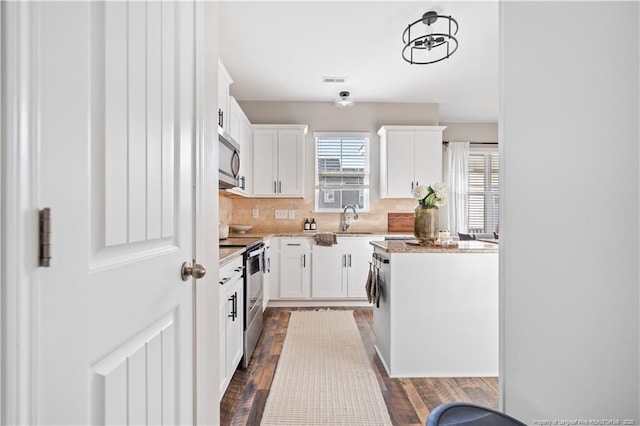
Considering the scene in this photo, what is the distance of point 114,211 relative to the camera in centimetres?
67

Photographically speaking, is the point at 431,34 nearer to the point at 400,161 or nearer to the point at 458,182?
the point at 400,161

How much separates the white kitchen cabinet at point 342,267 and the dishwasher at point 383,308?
57.0 inches

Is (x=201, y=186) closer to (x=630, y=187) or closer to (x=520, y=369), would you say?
(x=520, y=369)

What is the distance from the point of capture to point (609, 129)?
102 cm

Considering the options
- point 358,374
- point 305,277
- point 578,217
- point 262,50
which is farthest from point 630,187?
point 305,277

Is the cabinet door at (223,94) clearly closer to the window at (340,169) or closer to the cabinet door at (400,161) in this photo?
the window at (340,169)

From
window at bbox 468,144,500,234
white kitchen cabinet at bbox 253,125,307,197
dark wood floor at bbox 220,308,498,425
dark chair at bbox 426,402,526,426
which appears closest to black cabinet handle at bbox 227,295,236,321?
dark wood floor at bbox 220,308,498,425

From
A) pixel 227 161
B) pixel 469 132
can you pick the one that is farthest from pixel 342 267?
pixel 469 132

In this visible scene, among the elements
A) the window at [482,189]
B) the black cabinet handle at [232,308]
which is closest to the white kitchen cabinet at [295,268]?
the black cabinet handle at [232,308]

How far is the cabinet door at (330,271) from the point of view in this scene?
4105mm

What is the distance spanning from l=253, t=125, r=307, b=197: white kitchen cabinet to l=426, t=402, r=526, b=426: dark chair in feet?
11.9

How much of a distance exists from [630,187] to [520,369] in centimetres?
67

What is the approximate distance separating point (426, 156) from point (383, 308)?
8.85 ft

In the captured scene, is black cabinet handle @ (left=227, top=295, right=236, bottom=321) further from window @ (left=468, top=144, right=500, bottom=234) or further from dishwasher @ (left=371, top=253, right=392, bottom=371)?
window @ (left=468, top=144, right=500, bottom=234)
